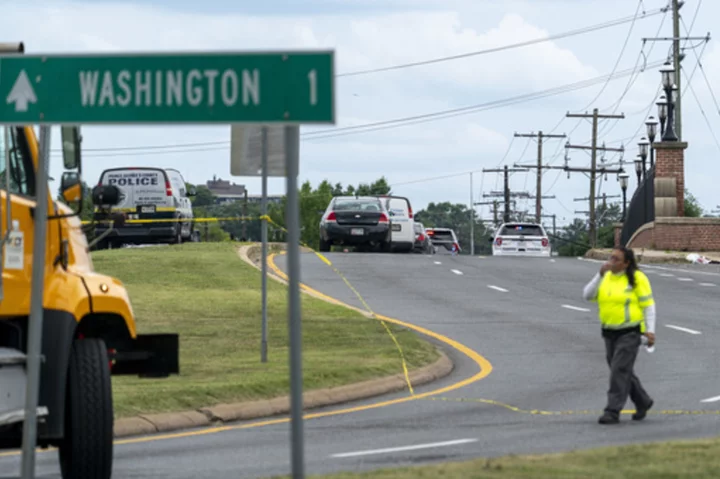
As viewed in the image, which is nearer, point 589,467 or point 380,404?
point 589,467

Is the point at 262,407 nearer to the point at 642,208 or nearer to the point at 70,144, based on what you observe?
the point at 70,144

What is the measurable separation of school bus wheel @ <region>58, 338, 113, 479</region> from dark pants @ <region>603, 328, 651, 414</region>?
570 centimetres

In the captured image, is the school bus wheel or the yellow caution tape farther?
the yellow caution tape

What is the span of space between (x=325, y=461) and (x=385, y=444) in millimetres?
1168

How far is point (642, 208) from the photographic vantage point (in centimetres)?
5084

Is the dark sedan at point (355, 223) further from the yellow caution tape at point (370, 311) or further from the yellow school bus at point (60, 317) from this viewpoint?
the yellow school bus at point (60, 317)

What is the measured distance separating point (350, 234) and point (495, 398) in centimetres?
2646

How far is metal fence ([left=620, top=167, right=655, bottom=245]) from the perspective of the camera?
158ft

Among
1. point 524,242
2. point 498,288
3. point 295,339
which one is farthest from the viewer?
point 524,242

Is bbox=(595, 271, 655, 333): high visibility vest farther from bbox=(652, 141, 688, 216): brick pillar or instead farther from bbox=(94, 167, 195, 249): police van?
bbox=(652, 141, 688, 216): brick pillar

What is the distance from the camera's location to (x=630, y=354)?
1352cm

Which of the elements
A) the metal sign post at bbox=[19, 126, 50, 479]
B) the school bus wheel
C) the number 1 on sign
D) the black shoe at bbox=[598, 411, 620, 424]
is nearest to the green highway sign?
A: the number 1 on sign

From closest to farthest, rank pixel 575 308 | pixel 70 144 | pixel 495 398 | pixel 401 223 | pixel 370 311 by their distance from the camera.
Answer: pixel 70 144, pixel 495 398, pixel 370 311, pixel 575 308, pixel 401 223

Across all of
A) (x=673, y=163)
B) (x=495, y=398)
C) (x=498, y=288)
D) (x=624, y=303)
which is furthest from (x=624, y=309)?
(x=673, y=163)
